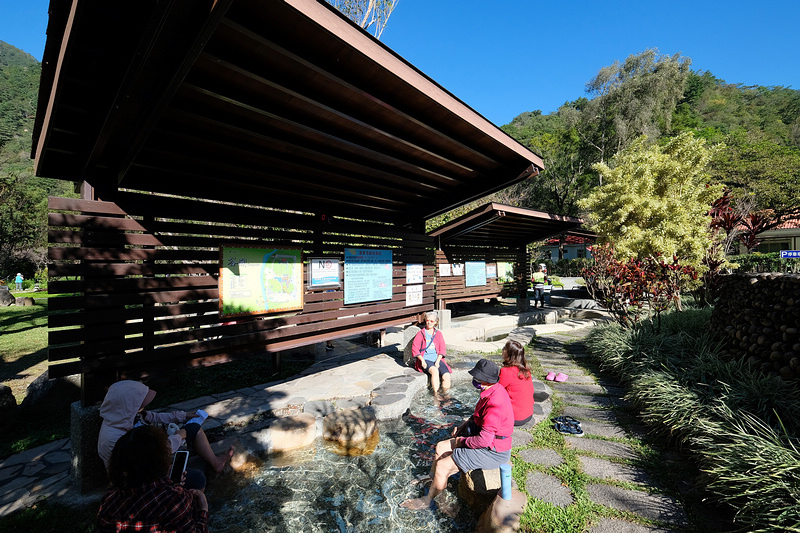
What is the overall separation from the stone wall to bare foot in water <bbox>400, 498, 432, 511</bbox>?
188 inches

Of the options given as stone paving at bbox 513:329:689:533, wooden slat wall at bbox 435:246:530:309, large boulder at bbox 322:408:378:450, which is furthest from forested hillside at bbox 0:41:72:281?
wooden slat wall at bbox 435:246:530:309

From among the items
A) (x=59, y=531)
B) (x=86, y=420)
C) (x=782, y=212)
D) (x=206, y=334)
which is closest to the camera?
(x=59, y=531)

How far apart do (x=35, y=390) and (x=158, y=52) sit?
243 inches

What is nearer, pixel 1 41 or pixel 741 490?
pixel 741 490

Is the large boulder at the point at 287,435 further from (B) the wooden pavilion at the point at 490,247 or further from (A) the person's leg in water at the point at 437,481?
(B) the wooden pavilion at the point at 490,247

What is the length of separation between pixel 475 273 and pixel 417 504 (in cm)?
1121

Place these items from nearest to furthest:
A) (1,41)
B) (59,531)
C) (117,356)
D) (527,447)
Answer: (59,531) < (117,356) < (527,447) < (1,41)

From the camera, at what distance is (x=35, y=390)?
5348mm

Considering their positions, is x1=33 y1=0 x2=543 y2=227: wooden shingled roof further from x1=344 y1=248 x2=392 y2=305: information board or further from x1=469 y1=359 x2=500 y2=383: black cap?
x1=469 y1=359 x2=500 y2=383: black cap

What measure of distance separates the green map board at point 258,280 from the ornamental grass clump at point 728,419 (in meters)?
5.71

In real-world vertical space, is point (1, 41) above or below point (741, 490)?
above

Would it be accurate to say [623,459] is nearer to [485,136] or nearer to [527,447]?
[527,447]

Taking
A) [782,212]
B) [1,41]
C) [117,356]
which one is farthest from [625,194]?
[1,41]

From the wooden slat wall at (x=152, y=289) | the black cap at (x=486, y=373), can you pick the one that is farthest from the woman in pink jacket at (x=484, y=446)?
the wooden slat wall at (x=152, y=289)
